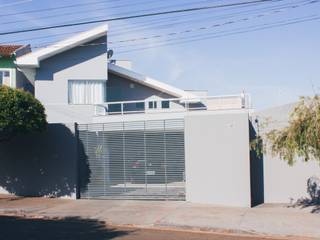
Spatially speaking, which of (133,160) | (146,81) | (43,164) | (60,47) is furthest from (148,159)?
(146,81)

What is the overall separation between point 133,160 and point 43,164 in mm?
3831

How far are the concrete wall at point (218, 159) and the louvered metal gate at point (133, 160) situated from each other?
65 cm

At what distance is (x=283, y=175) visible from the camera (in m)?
18.0

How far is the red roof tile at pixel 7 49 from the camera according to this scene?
1061 inches

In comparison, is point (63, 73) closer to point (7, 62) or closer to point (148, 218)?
point (7, 62)

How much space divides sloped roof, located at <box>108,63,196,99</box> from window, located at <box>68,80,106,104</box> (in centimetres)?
255

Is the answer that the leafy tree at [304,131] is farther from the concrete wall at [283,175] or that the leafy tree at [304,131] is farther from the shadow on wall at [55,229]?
the shadow on wall at [55,229]

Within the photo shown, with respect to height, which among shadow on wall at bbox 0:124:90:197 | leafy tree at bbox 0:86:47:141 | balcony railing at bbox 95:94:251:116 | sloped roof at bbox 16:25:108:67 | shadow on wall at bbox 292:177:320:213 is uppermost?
sloped roof at bbox 16:25:108:67

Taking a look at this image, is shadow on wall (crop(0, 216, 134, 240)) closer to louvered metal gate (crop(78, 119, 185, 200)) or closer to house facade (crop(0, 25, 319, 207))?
louvered metal gate (crop(78, 119, 185, 200))

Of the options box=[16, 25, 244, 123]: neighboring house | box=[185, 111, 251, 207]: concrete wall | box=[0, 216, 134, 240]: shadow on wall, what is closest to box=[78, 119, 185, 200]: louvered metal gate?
box=[185, 111, 251, 207]: concrete wall

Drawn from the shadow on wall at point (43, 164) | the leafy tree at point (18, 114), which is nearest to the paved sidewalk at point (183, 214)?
the shadow on wall at point (43, 164)

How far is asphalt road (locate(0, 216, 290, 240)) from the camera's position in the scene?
1243cm

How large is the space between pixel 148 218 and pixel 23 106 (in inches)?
274

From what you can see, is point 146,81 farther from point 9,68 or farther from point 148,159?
point 148,159
